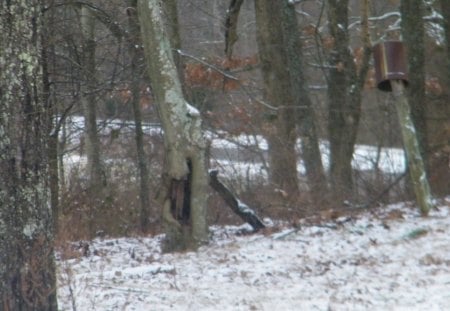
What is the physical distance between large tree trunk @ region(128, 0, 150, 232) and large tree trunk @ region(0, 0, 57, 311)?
8.18 m

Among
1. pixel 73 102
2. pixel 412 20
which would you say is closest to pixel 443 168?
pixel 412 20

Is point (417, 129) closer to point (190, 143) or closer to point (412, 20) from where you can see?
point (412, 20)

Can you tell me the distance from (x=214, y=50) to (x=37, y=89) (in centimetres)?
1604

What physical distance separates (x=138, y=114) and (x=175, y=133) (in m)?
5.84

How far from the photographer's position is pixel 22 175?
6.65 meters

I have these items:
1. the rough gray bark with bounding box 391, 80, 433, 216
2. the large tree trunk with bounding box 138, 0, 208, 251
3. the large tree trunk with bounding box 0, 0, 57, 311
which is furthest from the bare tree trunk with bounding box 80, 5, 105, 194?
the large tree trunk with bounding box 0, 0, 57, 311

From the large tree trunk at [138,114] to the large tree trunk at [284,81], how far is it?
2736 millimetres

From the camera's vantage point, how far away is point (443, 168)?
1662 cm

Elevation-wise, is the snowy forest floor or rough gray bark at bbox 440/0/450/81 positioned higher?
rough gray bark at bbox 440/0/450/81

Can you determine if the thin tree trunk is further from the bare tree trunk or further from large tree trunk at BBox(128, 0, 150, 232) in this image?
the bare tree trunk

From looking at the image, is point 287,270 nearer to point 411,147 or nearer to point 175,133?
point 175,133

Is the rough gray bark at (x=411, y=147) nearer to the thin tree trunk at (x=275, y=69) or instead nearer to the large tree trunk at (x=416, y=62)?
the large tree trunk at (x=416, y=62)

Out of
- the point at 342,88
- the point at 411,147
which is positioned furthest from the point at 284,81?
the point at 411,147

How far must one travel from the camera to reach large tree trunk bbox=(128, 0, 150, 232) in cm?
1492
